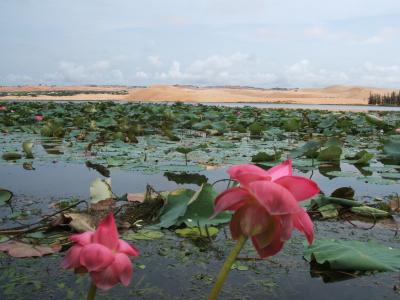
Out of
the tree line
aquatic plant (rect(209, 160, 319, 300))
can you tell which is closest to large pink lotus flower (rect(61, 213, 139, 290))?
aquatic plant (rect(209, 160, 319, 300))

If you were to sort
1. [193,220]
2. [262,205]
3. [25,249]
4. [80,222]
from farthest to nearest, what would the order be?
1. [193,220]
2. [80,222]
3. [25,249]
4. [262,205]

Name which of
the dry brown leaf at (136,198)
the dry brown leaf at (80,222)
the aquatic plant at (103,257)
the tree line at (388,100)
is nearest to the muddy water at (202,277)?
the dry brown leaf at (80,222)

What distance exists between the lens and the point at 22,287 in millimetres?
1195

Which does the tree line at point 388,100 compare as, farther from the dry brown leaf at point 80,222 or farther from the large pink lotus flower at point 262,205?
the large pink lotus flower at point 262,205

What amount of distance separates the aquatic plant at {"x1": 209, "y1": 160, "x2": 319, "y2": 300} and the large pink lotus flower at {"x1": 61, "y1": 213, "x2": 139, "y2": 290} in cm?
13

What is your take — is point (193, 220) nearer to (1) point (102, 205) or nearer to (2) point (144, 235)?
(2) point (144, 235)

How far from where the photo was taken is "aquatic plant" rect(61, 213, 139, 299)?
1.89ft

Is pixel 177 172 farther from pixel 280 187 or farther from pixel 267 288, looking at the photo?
pixel 280 187

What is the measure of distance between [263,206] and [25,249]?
3.61 feet

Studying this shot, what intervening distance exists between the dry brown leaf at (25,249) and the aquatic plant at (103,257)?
88 centimetres

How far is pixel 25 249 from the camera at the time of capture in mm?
1428

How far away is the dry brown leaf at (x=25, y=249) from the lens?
1.40m

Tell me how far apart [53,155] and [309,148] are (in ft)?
7.13

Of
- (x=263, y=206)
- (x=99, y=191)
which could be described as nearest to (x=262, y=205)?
(x=263, y=206)
